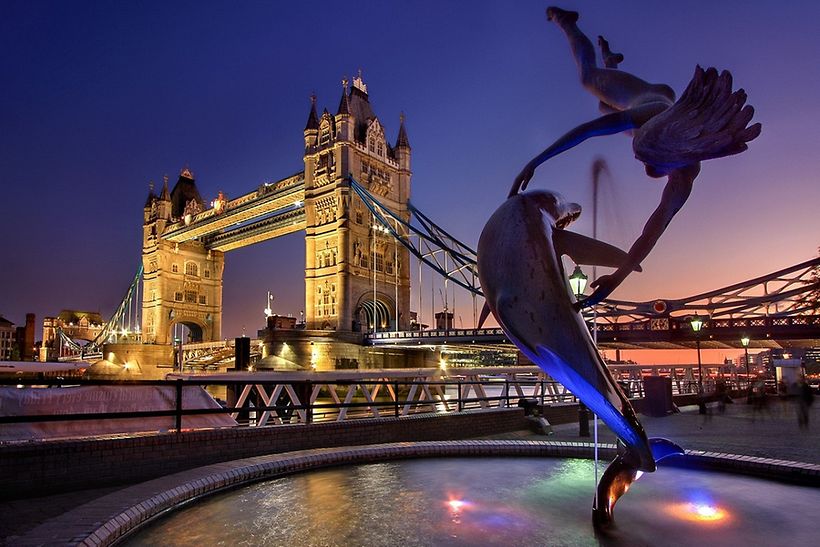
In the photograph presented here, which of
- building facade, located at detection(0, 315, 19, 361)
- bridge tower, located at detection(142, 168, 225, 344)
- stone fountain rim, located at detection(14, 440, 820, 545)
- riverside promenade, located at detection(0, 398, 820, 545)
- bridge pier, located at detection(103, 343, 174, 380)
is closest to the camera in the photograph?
stone fountain rim, located at detection(14, 440, 820, 545)

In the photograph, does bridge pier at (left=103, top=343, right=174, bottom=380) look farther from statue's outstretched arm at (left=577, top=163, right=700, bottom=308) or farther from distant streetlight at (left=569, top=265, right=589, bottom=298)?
statue's outstretched arm at (left=577, top=163, right=700, bottom=308)

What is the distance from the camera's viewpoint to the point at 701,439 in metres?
11.0

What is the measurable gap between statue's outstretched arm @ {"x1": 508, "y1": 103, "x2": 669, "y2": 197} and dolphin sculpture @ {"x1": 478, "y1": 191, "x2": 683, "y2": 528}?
34cm

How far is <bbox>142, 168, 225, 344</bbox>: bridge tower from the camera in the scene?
256 feet

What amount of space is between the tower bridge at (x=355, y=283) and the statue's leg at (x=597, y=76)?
3481 centimetres

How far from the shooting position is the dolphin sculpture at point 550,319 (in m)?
4.60

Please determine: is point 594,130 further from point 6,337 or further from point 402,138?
point 6,337

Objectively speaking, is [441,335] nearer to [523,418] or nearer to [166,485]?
[523,418]

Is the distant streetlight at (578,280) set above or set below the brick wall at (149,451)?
above

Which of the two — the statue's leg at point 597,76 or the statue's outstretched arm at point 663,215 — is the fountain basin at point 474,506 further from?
the statue's leg at point 597,76

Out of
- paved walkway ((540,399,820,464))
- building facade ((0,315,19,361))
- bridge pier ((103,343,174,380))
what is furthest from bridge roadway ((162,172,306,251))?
building facade ((0,315,19,361))

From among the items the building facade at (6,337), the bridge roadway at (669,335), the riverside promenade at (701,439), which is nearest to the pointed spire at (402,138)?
the bridge roadway at (669,335)

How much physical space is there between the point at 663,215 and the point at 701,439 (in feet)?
26.5

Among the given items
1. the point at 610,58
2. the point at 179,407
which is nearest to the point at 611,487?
the point at 610,58
